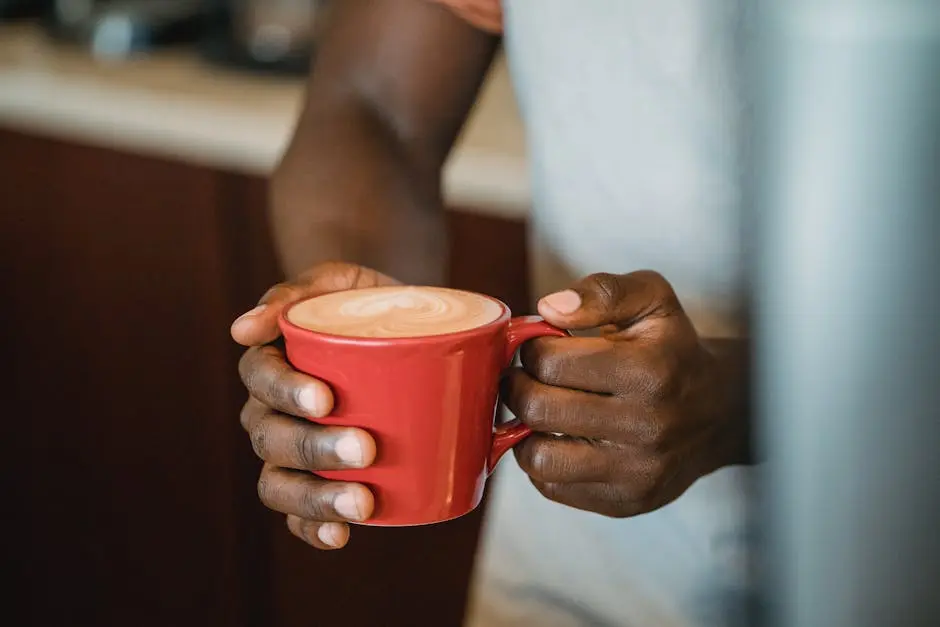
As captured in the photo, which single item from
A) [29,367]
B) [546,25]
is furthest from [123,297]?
[546,25]

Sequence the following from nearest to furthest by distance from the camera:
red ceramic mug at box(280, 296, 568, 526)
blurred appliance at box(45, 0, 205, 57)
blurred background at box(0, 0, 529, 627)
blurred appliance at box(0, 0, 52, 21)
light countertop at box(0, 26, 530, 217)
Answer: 1. red ceramic mug at box(280, 296, 568, 526)
2. light countertop at box(0, 26, 530, 217)
3. blurred background at box(0, 0, 529, 627)
4. blurred appliance at box(45, 0, 205, 57)
5. blurred appliance at box(0, 0, 52, 21)

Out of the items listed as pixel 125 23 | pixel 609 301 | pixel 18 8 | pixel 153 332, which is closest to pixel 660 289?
pixel 609 301

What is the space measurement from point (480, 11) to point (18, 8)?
1.45m

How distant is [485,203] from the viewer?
1088 mm

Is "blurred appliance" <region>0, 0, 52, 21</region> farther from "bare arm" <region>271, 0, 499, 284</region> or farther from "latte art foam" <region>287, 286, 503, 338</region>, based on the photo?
"latte art foam" <region>287, 286, 503, 338</region>

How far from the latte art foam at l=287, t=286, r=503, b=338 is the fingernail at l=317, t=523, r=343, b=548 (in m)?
0.10

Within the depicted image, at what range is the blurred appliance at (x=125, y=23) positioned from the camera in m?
1.62

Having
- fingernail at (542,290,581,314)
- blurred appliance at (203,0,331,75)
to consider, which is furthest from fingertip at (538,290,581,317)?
blurred appliance at (203,0,331,75)

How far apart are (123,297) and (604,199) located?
88cm

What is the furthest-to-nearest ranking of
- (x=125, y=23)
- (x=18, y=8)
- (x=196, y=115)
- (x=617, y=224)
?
1. (x=18, y=8)
2. (x=125, y=23)
3. (x=196, y=115)
4. (x=617, y=224)

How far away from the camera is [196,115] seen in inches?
50.7

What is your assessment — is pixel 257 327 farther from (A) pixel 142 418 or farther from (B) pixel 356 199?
(A) pixel 142 418

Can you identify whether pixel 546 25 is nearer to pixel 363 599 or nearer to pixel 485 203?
pixel 485 203

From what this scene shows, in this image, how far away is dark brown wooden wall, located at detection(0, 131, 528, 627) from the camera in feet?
4.34
